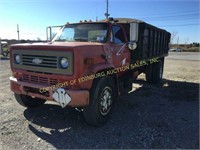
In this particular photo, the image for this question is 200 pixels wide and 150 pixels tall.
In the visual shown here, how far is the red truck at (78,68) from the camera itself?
3.94 metres

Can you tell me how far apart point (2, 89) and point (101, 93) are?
15.5 ft

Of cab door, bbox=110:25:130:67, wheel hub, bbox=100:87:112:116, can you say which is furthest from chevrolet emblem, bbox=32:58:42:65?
cab door, bbox=110:25:130:67

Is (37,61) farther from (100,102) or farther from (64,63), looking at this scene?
(100,102)

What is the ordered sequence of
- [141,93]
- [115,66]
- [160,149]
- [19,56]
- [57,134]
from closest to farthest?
[160,149]
[57,134]
[19,56]
[115,66]
[141,93]

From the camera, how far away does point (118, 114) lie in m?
5.30

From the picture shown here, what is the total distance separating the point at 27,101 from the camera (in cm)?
533

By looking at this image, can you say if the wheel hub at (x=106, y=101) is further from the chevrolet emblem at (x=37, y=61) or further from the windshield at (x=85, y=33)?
the chevrolet emblem at (x=37, y=61)

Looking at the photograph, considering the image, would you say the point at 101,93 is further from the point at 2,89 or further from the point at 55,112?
the point at 2,89

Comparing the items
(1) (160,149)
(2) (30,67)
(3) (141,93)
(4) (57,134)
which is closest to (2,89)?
(2) (30,67)

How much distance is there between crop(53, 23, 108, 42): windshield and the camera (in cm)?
502

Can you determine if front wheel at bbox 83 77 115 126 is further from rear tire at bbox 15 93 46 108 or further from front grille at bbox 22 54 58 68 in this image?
rear tire at bbox 15 93 46 108

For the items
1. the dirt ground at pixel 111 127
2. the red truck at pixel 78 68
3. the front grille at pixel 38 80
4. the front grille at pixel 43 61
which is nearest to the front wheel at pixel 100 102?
the red truck at pixel 78 68

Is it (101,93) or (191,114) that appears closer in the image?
(101,93)

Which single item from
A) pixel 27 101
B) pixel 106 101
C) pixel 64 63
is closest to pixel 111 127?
pixel 106 101
